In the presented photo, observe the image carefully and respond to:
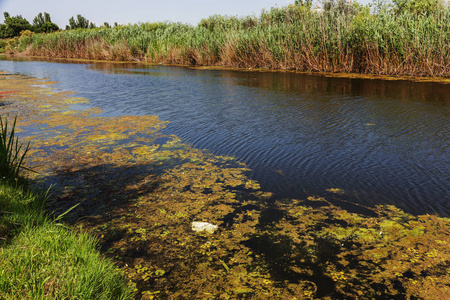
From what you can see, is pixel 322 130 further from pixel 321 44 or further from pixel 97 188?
pixel 321 44

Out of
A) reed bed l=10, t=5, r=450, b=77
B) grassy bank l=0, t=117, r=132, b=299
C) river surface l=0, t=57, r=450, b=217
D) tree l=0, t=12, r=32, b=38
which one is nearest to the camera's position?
grassy bank l=0, t=117, r=132, b=299

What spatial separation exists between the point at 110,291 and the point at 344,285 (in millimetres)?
1584

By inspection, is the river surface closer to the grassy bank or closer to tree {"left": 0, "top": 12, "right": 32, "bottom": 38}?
the grassy bank

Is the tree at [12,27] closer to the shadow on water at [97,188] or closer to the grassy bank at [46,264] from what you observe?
the shadow on water at [97,188]

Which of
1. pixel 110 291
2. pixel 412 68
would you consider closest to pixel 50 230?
pixel 110 291

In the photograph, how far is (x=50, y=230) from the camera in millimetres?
2543

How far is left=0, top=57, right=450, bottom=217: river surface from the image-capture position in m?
3.95

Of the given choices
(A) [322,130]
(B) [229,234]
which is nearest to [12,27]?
(A) [322,130]

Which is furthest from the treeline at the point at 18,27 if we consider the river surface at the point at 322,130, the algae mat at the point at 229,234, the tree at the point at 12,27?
the algae mat at the point at 229,234

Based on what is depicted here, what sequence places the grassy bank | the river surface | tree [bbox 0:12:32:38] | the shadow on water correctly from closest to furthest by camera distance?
the grassy bank < the shadow on water < the river surface < tree [bbox 0:12:32:38]

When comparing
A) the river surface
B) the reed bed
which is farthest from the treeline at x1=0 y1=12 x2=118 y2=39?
the river surface

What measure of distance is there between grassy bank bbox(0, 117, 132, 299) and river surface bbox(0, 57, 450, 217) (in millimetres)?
2137

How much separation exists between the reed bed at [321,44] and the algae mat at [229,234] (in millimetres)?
10683

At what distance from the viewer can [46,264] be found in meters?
2.06
